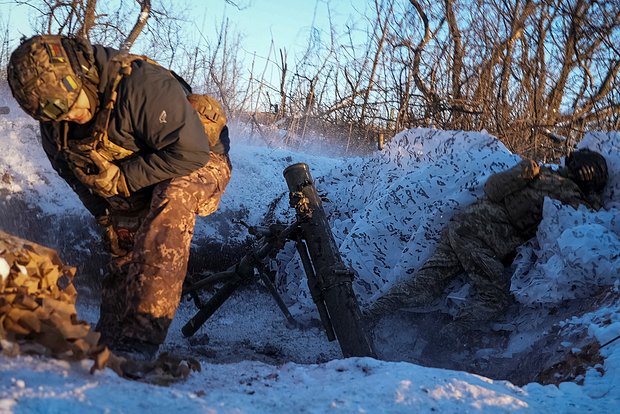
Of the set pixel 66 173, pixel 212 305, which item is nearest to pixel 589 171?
pixel 212 305

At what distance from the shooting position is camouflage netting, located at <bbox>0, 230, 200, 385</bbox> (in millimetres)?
1706

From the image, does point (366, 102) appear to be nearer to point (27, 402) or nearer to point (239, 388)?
point (239, 388)

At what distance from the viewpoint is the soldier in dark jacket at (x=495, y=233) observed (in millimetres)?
4109

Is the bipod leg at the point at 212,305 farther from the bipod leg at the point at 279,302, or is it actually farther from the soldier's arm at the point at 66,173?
the soldier's arm at the point at 66,173

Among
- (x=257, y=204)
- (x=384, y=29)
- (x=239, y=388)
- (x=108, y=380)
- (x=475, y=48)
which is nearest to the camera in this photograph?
(x=108, y=380)

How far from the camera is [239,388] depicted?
194cm

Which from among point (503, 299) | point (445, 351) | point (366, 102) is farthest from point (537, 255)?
point (366, 102)

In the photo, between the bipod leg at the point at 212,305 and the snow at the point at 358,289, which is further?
the bipod leg at the point at 212,305

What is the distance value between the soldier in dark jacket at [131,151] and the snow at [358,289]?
43 centimetres

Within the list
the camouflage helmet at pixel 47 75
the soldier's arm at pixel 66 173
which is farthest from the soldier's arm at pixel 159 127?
the soldier's arm at pixel 66 173

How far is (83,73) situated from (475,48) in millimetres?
6075

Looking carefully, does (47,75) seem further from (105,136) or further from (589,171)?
(589,171)

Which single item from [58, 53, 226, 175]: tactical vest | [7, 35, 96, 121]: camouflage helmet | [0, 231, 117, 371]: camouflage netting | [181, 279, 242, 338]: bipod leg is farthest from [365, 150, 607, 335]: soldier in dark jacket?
[0, 231, 117, 371]: camouflage netting

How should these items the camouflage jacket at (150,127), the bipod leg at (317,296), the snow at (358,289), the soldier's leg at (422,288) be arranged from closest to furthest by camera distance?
the snow at (358,289), the camouflage jacket at (150,127), the bipod leg at (317,296), the soldier's leg at (422,288)
